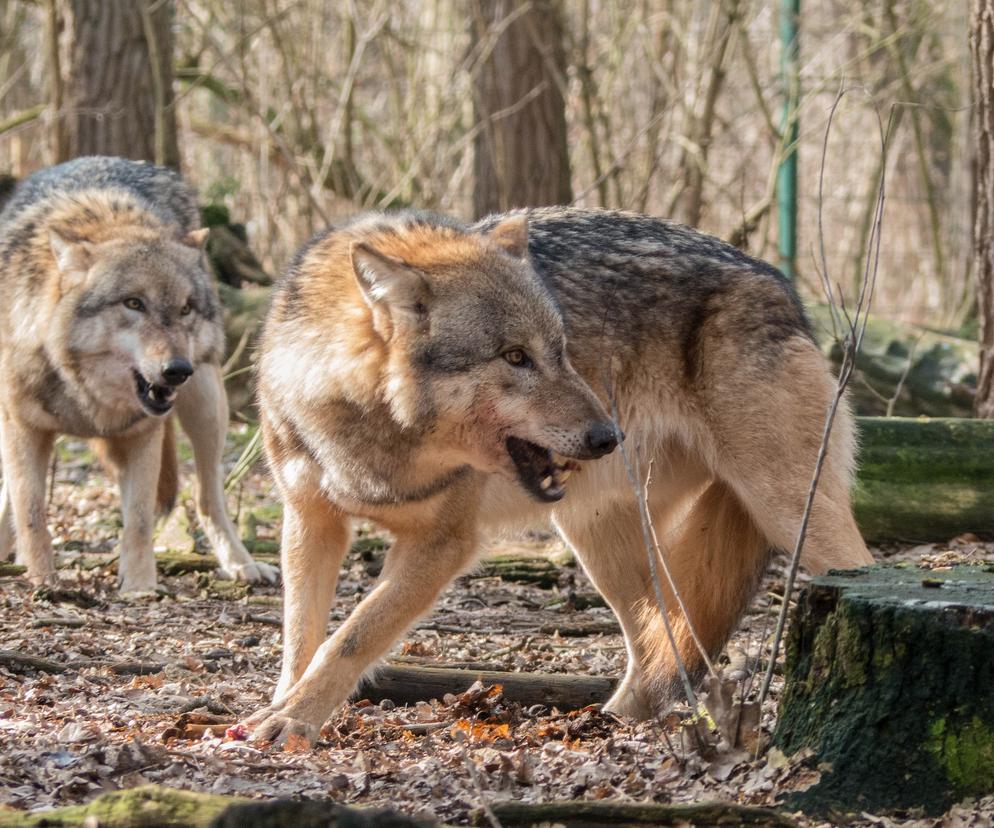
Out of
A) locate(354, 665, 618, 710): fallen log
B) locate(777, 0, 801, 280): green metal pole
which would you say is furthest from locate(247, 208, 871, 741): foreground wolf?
locate(777, 0, 801, 280): green metal pole

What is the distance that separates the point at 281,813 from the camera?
231 cm

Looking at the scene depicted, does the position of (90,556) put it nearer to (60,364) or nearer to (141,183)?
(60,364)

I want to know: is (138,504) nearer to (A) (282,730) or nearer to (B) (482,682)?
(B) (482,682)

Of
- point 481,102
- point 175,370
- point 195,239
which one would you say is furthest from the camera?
point 481,102

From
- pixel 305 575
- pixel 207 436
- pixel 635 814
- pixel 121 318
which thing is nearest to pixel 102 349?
pixel 121 318

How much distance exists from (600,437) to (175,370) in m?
3.17

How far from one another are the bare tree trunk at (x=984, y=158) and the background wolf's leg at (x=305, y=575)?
4055 millimetres

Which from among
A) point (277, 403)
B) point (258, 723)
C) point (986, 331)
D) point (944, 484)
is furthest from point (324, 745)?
point (986, 331)

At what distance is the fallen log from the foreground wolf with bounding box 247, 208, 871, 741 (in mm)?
147

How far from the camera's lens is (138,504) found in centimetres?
672

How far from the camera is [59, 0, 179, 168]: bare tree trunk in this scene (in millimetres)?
9617

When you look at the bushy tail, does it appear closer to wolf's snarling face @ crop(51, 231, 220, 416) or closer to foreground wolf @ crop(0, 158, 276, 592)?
foreground wolf @ crop(0, 158, 276, 592)

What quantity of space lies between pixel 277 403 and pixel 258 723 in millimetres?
1092

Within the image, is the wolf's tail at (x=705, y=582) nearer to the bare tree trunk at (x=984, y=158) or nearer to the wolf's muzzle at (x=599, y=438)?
the wolf's muzzle at (x=599, y=438)
